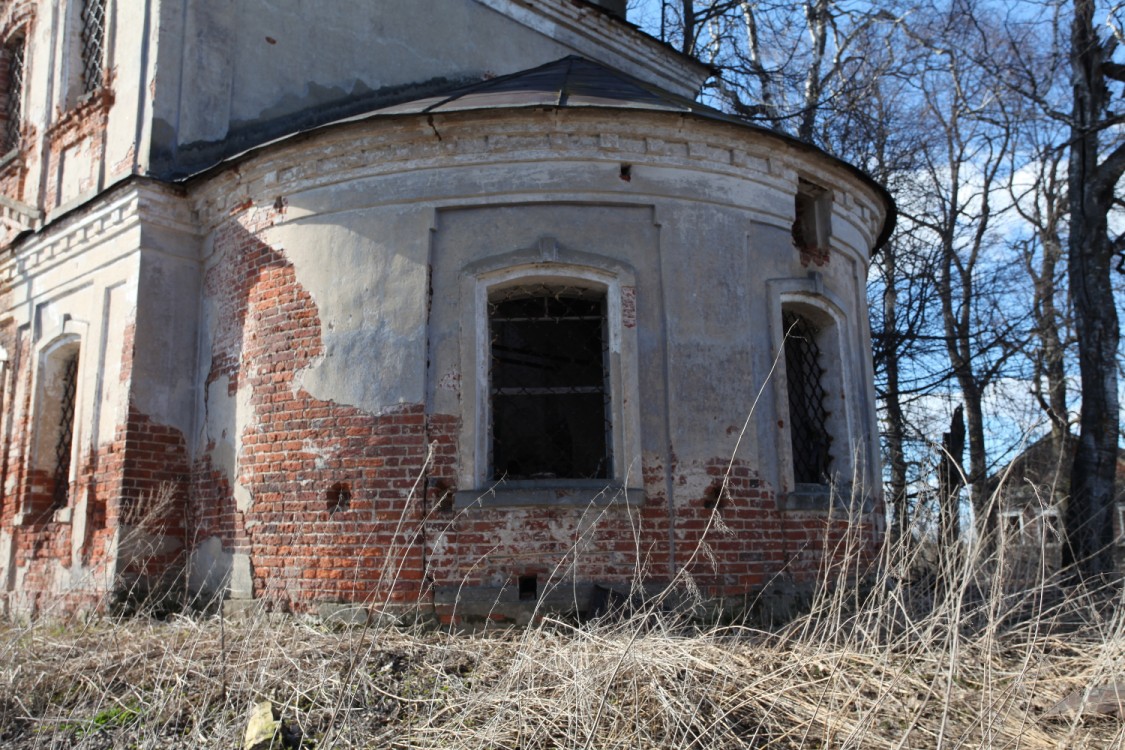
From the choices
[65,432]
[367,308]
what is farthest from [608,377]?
[65,432]

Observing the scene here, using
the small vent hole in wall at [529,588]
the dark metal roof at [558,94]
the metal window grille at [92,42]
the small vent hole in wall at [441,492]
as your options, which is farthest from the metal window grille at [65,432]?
the small vent hole in wall at [529,588]

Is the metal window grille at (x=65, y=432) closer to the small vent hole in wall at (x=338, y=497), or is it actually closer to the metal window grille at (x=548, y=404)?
the small vent hole in wall at (x=338, y=497)

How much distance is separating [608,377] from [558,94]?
241 centimetres

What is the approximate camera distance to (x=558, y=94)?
8.20 metres

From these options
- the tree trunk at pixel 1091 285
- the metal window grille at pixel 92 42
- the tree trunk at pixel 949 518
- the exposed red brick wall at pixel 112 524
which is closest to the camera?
the tree trunk at pixel 949 518

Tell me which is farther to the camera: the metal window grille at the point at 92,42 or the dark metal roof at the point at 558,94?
the metal window grille at the point at 92,42

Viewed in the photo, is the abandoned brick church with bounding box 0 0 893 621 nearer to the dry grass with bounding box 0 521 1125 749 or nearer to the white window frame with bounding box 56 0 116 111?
the white window frame with bounding box 56 0 116 111

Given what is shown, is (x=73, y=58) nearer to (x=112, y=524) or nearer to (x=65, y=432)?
(x=65, y=432)

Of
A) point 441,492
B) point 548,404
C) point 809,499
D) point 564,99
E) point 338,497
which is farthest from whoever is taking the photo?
point 548,404

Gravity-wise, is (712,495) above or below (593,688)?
above

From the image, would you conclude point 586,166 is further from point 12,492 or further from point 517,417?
point 12,492

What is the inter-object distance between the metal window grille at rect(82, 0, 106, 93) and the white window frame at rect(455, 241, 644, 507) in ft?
18.1

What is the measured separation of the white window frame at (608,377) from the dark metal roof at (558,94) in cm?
122

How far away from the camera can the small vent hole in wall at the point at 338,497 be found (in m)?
7.44
